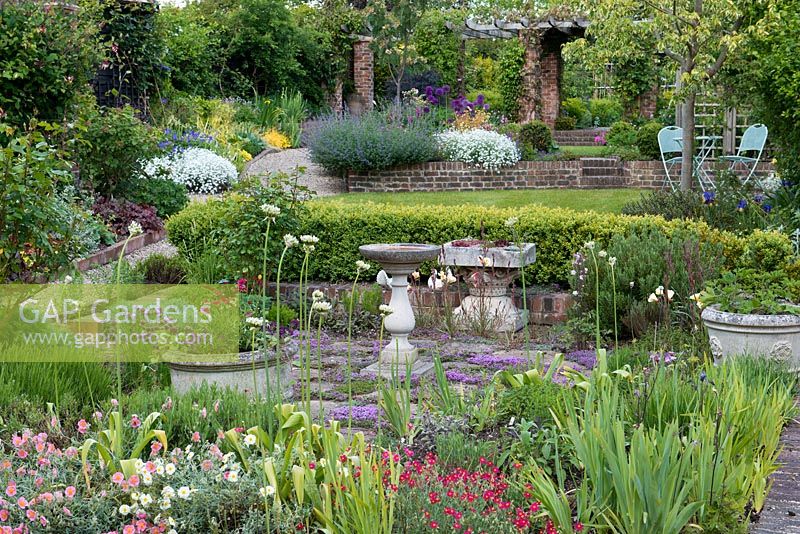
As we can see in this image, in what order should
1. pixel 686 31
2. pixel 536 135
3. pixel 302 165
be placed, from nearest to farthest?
pixel 686 31 < pixel 302 165 < pixel 536 135

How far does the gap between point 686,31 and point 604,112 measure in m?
14.6

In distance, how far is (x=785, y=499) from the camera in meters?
3.55

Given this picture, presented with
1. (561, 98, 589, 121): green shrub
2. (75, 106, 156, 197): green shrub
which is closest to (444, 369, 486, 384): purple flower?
(75, 106, 156, 197): green shrub

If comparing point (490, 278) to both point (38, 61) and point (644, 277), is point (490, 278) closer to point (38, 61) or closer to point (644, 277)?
point (644, 277)

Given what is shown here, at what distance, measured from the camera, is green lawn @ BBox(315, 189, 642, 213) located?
1199 centimetres

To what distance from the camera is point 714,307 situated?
533cm

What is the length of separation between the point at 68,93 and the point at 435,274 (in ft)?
15.7

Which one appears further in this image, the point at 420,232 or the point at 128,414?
the point at 420,232

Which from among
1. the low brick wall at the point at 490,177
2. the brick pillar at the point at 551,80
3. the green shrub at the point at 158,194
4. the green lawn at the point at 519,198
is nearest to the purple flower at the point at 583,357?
the green lawn at the point at 519,198

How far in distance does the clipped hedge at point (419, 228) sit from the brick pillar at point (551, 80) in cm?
1382

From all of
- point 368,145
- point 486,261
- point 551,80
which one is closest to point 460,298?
point 486,261

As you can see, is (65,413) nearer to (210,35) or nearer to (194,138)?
(194,138)

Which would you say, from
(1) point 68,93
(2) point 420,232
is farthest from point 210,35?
(2) point 420,232

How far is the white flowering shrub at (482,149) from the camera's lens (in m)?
14.3
